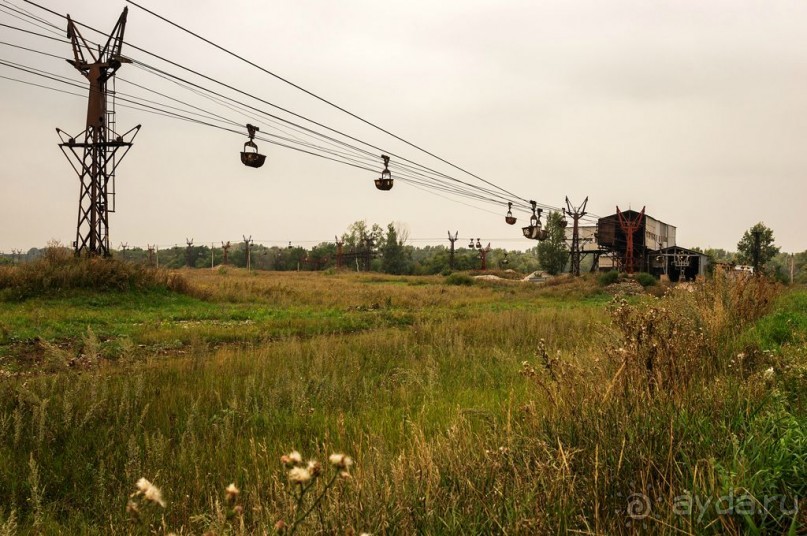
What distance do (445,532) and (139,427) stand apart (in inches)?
151

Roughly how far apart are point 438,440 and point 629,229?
55780mm

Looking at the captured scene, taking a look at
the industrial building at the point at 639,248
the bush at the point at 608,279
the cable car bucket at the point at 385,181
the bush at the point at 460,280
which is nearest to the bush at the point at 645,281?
the bush at the point at 608,279

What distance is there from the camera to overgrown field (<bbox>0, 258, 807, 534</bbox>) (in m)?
2.57

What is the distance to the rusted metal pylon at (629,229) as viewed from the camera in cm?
5231

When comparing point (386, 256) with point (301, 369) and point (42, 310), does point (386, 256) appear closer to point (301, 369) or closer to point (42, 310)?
point (42, 310)

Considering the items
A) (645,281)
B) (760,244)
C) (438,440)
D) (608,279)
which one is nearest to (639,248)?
(645,281)

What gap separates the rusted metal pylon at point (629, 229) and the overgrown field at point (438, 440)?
4550 cm

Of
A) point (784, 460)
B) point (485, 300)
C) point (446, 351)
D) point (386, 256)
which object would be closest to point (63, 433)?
point (784, 460)

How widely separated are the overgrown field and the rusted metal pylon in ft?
149

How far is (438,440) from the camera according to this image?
3.55m

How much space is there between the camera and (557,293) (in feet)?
115

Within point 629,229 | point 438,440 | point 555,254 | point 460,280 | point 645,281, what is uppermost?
point 629,229

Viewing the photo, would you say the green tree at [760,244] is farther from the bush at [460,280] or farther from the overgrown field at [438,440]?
the overgrown field at [438,440]

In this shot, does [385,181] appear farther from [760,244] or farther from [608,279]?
[760,244]
